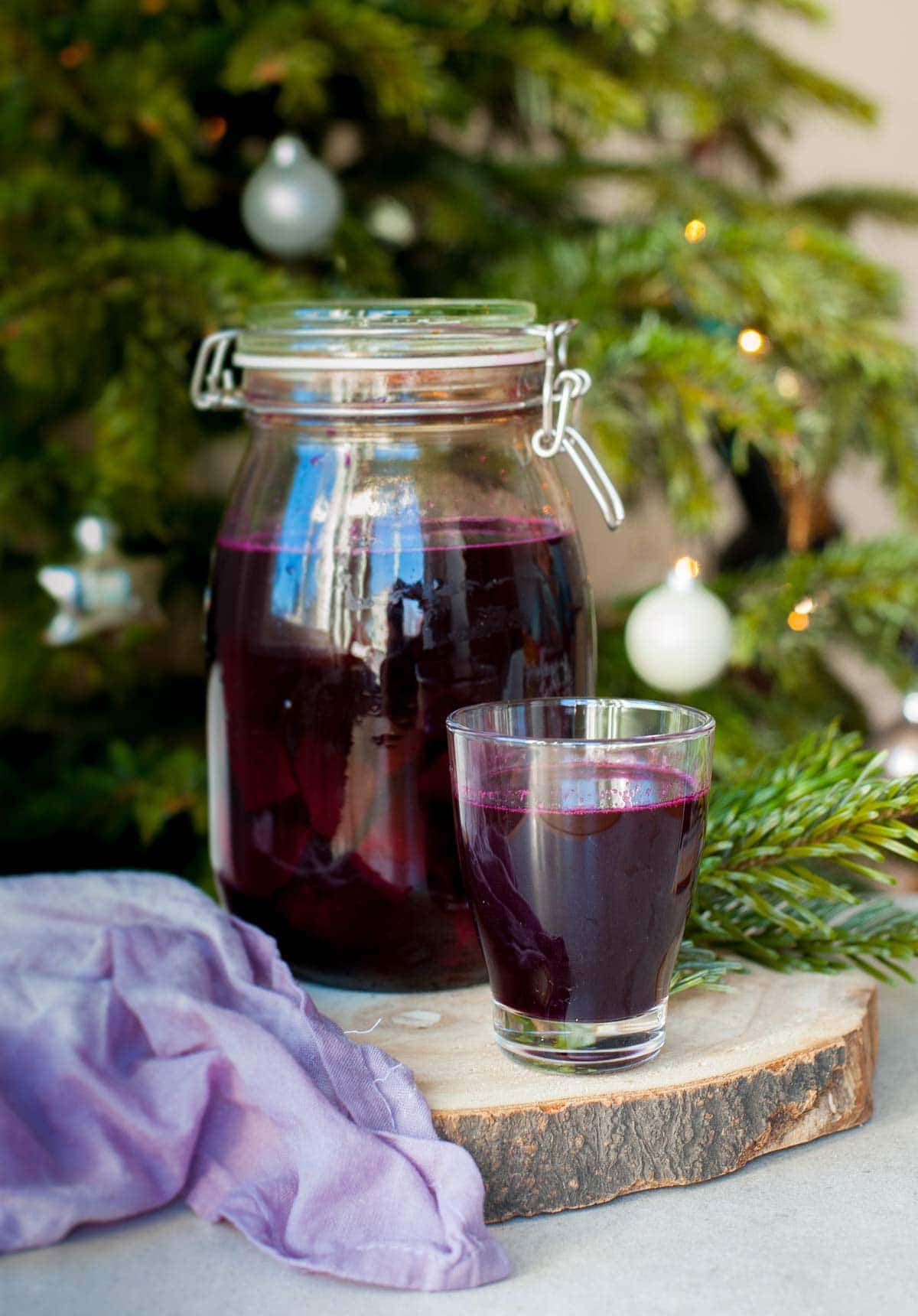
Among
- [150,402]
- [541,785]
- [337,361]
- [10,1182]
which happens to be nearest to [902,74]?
[150,402]

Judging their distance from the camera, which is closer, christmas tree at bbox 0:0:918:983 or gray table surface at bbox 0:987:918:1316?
gray table surface at bbox 0:987:918:1316

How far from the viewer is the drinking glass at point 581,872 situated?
528mm

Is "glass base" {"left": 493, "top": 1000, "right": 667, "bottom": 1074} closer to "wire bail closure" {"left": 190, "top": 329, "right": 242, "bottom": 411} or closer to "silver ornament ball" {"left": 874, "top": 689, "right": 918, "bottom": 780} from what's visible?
"wire bail closure" {"left": 190, "top": 329, "right": 242, "bottom": 411}

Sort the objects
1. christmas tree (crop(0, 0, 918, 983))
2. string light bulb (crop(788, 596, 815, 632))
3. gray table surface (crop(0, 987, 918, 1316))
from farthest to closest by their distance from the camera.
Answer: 1. string light bulb (crop(788, 596, 815, 632))
2. christmas tree (crop(0, 0, 918, 983))
3. gray table surface (crop(0, 987, 918, 1316))

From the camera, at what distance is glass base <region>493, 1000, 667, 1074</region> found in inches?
21.9

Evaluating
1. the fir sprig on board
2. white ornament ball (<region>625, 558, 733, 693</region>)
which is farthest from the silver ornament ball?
the fir sprig on board

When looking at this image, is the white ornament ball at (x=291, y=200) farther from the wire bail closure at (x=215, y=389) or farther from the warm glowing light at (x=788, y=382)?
the warm glowing light at (x=788, y=382)

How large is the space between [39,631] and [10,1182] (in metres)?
0.52

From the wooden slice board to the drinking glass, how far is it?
2 centimetres

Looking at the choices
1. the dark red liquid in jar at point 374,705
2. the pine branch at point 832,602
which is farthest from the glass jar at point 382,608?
the pine branch at point 832,602

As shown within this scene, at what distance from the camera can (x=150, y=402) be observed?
0.85 meters

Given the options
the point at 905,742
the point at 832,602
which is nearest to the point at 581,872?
the point at 832,602

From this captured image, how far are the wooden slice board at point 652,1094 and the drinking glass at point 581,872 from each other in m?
0.02

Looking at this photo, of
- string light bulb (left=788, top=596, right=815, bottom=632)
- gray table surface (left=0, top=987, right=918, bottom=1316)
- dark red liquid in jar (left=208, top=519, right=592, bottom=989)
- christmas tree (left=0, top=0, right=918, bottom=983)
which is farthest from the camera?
string light bulb (left=788, top=596, right=815, bottom=632)
